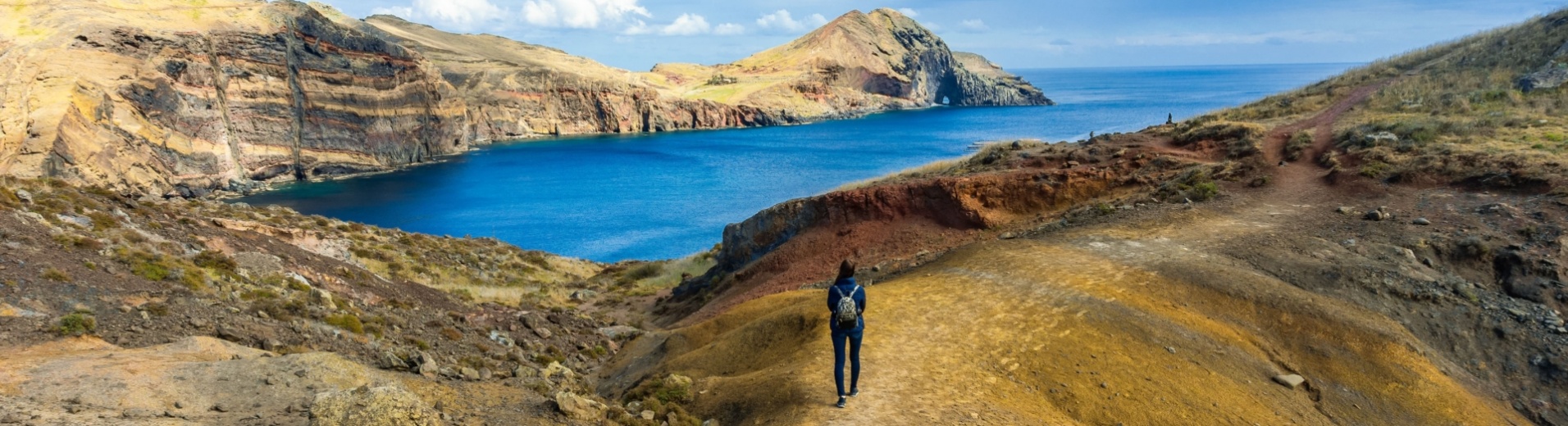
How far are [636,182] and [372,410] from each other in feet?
277

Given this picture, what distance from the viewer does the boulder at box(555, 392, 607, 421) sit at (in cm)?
1155

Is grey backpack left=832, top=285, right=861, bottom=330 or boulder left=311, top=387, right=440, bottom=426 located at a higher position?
grey backpack left=832, top=285, right=861, bottom=330

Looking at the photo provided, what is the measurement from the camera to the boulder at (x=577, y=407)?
1155 cm

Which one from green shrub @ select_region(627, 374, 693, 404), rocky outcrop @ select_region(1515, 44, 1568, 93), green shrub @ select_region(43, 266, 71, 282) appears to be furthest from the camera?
rocky outcrop @ select_region(1515, 44, 1568, 93)

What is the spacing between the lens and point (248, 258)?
22062 millimetres

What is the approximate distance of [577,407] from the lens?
38.5ft

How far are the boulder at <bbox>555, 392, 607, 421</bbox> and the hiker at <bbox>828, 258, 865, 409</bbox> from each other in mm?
3758

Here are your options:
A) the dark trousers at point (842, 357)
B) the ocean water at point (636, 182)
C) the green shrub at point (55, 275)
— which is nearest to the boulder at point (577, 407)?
the dark trousers at point (842, 357)

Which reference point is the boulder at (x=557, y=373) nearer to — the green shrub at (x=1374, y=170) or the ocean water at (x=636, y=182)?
the green shrub at (x=1374, y=170)

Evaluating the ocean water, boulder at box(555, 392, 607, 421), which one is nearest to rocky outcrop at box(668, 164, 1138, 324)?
boulder at box(555, 392, 607, 421)

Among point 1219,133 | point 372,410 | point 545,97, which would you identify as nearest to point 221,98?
point 545,97

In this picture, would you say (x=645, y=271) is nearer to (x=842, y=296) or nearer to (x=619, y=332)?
(x=619, y=332)

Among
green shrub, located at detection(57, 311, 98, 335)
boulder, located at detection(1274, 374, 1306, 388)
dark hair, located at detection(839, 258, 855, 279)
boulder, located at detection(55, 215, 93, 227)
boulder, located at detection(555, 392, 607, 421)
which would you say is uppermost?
dark hair, located at detection(839, 258, 855, 279)

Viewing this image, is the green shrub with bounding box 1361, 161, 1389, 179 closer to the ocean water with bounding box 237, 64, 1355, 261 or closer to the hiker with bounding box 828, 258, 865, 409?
the hiker with bounding box 828, 258, 865, 409
